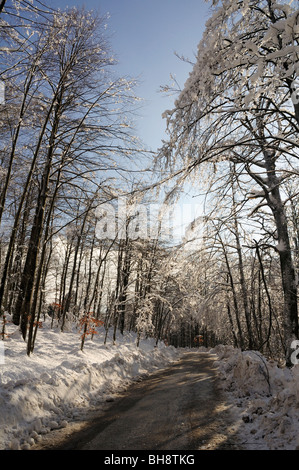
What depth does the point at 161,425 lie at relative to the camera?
4176 mm

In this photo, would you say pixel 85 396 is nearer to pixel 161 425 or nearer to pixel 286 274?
pixel 161 425

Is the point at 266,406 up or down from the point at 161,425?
up

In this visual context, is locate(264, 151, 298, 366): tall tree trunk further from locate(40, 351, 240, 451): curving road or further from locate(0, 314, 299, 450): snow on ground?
locate(40, 351, 240, 451): curving road

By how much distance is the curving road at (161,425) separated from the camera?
3.44m

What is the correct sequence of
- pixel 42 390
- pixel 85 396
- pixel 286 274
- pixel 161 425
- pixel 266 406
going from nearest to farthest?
pixel 161 425 < pixel 266 406 < pixel 42 390 < pixel 85 396 < pixel 286 274

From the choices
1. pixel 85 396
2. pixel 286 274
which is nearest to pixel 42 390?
pixel 85 396

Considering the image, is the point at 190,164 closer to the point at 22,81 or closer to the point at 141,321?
the point at 22,81

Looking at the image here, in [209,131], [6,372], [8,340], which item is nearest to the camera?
[209,131]

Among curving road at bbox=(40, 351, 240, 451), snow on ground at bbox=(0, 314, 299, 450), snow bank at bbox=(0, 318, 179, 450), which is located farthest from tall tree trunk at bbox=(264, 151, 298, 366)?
snow bank at bbox=(0, 318, 179, 450)

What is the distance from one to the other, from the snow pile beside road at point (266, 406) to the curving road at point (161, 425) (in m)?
0.27

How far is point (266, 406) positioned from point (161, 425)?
1883 mm
